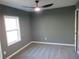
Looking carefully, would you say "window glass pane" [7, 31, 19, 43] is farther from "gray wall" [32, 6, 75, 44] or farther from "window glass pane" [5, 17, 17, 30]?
"gray wall" [32, 6, 75, 44]

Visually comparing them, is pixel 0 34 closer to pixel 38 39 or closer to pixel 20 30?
pixel 20 30

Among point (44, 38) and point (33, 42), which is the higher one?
point (44, 38)

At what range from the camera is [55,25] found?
197 inches

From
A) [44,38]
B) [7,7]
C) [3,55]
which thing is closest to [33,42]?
[44,38]

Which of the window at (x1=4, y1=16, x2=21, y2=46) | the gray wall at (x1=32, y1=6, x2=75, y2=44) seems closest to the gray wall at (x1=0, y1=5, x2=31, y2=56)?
the window at (x1=4, y1=16, x2=21, y2=46)

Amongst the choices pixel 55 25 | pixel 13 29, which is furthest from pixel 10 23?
pixel 55 25

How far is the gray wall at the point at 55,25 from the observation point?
466cm

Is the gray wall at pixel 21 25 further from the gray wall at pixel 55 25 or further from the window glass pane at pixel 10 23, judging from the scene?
the gray wall at pixel 55 25

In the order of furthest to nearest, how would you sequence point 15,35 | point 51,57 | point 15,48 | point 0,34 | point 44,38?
point 44,38
point 15,35
point 15,48
point 51,57
point 0,34

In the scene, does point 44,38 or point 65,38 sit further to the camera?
point 44,38

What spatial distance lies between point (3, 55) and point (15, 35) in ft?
4.60

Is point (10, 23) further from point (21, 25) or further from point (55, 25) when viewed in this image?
point (55, 25)

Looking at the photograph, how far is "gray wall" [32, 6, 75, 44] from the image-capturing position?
4660 millimetres

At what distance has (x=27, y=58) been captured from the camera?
3389mm
